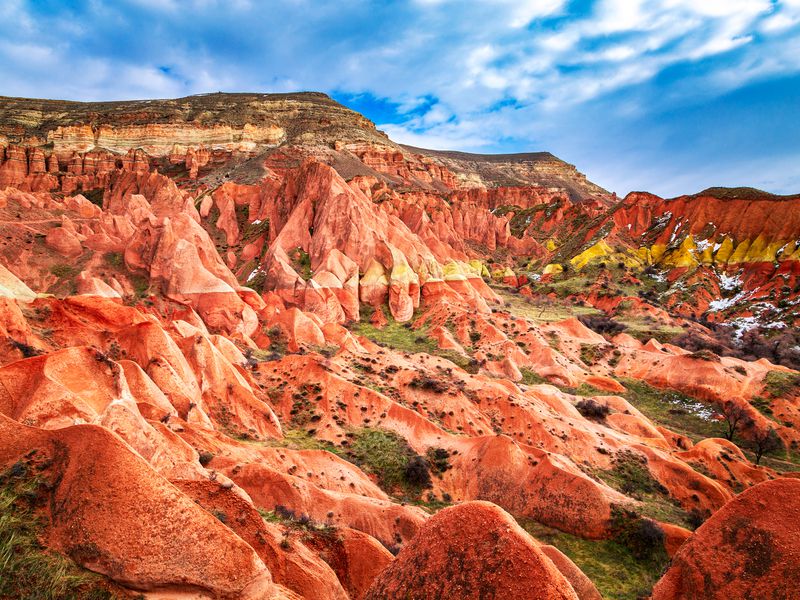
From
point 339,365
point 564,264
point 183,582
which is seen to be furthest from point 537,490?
point 564,264

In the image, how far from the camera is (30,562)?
23.9 feet

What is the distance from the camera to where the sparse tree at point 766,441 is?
33.4 meters

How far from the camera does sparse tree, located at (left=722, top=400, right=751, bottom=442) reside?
34.9 m

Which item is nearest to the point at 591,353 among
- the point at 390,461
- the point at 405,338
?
the point at 405,338

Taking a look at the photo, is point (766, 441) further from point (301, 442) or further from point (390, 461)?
point (301, 442)

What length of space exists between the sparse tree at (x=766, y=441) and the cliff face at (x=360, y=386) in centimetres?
42

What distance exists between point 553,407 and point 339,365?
1742cm

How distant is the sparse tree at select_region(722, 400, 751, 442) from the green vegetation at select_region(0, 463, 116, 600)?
141ft

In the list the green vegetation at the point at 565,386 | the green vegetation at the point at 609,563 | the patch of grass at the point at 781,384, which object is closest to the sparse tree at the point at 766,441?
the patch of grass at the point at 781,384

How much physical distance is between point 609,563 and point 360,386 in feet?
56.8

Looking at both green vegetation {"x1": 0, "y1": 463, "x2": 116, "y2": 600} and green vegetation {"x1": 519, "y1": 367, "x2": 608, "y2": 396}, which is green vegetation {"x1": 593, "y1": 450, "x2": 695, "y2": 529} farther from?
green vegetation {"x1": 0, "y1": 463, "x2": 116, "y2": 600}

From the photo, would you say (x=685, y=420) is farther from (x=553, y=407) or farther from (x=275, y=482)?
(x=275, y=482)

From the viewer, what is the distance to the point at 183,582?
8023 millimetres

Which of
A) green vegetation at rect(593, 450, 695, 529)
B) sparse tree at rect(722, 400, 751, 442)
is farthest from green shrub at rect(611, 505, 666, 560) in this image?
sparse tree at rect(722, 400, 751, 442)
